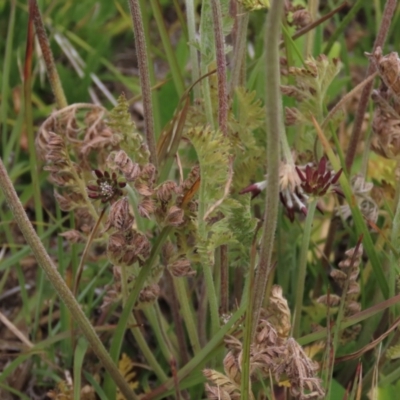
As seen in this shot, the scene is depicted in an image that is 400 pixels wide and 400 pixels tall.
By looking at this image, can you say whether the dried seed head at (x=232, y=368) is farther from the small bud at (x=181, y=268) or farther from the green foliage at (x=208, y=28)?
the green foliage at (x=208, y=28)

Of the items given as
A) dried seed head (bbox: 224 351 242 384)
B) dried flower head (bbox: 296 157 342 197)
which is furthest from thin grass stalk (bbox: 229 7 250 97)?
dried seed head (bbox: 224 351 242 384)

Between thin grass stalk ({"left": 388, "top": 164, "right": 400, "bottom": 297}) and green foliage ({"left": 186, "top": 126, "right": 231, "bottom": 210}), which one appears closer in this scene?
green foliage ({"left": 186, "top": 126, "right": 231, "bottom": 210})

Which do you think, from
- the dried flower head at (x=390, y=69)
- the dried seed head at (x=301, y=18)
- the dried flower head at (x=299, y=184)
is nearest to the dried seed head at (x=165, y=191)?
the dried flower head at (x=299, y=184)

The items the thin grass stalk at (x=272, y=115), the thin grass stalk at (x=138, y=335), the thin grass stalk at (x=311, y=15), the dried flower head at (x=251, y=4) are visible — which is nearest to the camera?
the thin grass stalk at (x=272, y=115)

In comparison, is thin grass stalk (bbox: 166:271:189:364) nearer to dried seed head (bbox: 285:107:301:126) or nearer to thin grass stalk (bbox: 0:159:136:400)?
thin grass stalk (bbox: 0:159:136:400)

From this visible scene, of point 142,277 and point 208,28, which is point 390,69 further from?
point 142,277

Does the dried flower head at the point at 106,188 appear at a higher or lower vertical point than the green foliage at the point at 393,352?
higher

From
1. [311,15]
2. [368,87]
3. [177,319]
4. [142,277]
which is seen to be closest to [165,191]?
[142,277]
